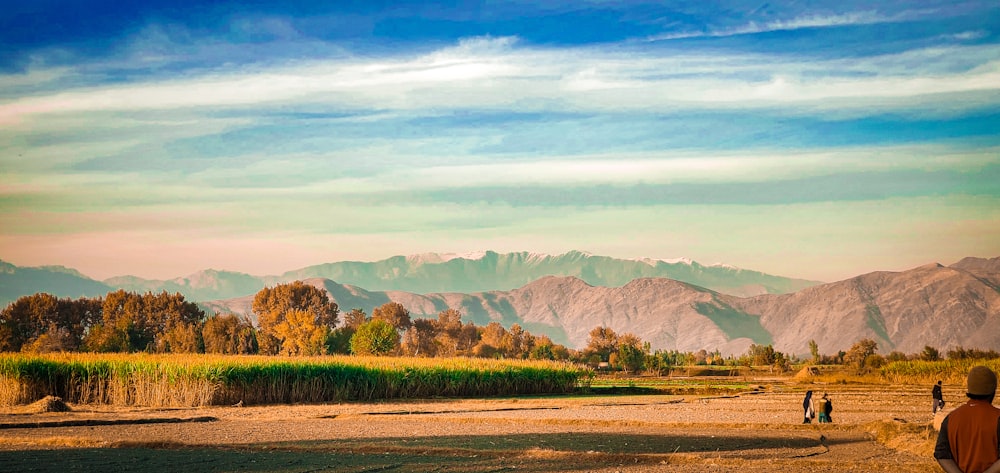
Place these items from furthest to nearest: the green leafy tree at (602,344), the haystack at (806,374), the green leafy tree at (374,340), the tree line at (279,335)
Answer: the green leafy tree at (602,344)
the tree line at (279,335)
the green leafy tree at (374,340)
the haystack at (806,374)

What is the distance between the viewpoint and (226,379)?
38000 millimetres

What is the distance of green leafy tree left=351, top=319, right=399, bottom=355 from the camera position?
78812 millimetres

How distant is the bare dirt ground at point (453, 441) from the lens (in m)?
16.9

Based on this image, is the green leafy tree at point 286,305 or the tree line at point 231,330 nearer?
the tree line at point 231,330

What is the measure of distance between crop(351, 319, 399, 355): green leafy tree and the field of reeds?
29052 millimetres

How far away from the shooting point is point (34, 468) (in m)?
15.8

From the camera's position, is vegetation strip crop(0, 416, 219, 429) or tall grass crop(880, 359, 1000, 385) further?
tall grass crop(880, 359, 1000, 385)

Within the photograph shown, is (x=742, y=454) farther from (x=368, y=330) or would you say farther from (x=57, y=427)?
(x=368, y=330)

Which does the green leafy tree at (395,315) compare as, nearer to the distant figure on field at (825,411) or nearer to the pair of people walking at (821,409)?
the pair of people walking at (821,409)

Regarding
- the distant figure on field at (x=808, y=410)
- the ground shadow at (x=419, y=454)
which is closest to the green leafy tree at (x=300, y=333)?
the distant figure on field at (x=808, y=410)

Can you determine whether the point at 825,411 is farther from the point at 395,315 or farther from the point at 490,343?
the point at 395,315

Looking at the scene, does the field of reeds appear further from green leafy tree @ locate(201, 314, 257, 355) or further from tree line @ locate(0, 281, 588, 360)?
green leafy tree @ locate(201, 314, 257, 355)

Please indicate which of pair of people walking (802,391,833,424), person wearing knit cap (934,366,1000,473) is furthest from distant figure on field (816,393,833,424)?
person wearing knit cap (934,366,1000,473)

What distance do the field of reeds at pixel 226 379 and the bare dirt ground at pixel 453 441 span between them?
203 centimetres
